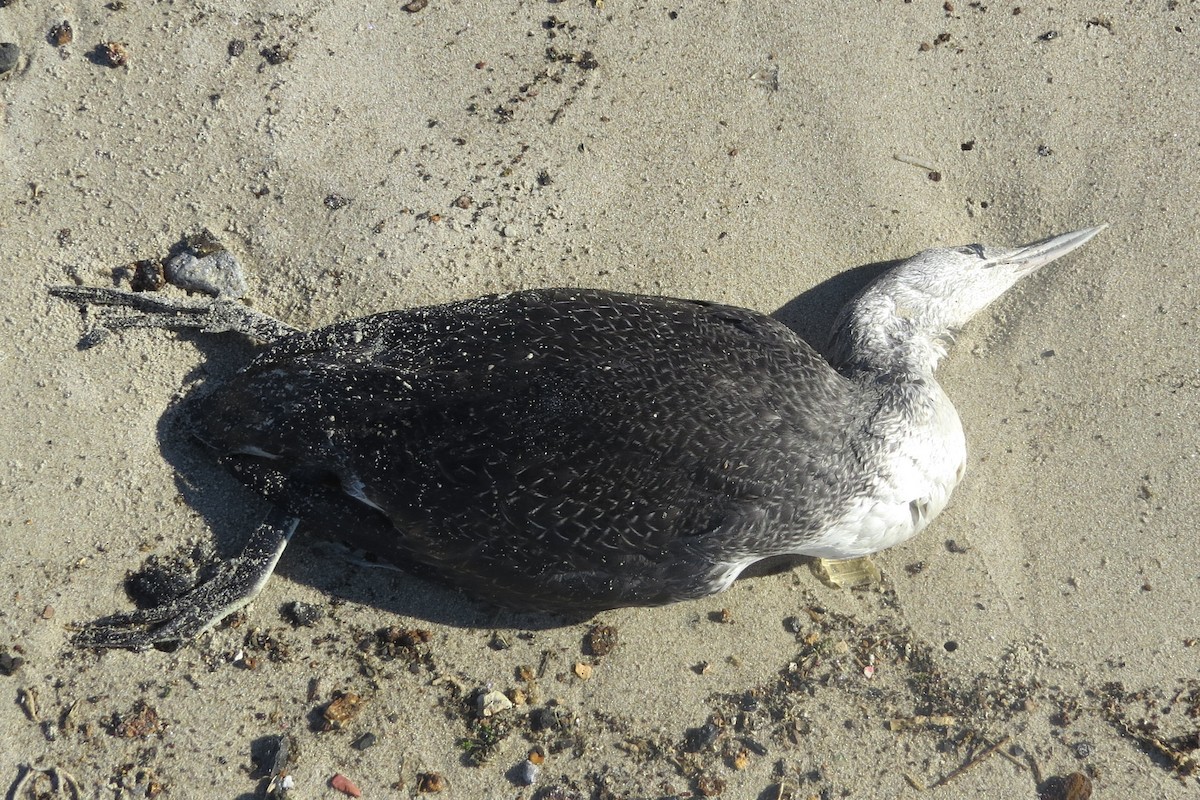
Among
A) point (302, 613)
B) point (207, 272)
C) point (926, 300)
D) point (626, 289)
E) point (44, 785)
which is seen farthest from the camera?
point (626, 289)

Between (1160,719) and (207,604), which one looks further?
(1160,719)

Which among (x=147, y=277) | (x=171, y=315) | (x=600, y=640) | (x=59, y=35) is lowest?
(x=600, y=640)

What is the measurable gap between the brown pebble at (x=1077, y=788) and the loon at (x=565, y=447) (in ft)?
4.63

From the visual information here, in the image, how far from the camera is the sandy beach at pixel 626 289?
13.1ft

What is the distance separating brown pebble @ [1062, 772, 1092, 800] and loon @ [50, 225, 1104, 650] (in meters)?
1.41

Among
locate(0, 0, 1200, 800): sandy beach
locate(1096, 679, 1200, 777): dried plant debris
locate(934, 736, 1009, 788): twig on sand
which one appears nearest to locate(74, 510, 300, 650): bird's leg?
locate(0, 0, 1200, 800): sandy beach

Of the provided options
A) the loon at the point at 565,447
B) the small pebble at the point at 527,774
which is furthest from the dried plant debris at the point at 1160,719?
the small pebble at the point at 527,774

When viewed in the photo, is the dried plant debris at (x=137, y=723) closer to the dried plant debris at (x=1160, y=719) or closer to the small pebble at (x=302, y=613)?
the small pebble at (x=302, y=613)

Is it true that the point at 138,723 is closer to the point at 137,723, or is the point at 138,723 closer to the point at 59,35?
the point at 137,723

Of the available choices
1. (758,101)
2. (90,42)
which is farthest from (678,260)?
(90,42)

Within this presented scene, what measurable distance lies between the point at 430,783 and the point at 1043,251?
13.3 feet

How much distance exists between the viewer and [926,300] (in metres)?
4.31

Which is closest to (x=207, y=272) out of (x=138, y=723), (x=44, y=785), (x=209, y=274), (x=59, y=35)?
(x=209, y=274)

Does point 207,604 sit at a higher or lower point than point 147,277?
lower
